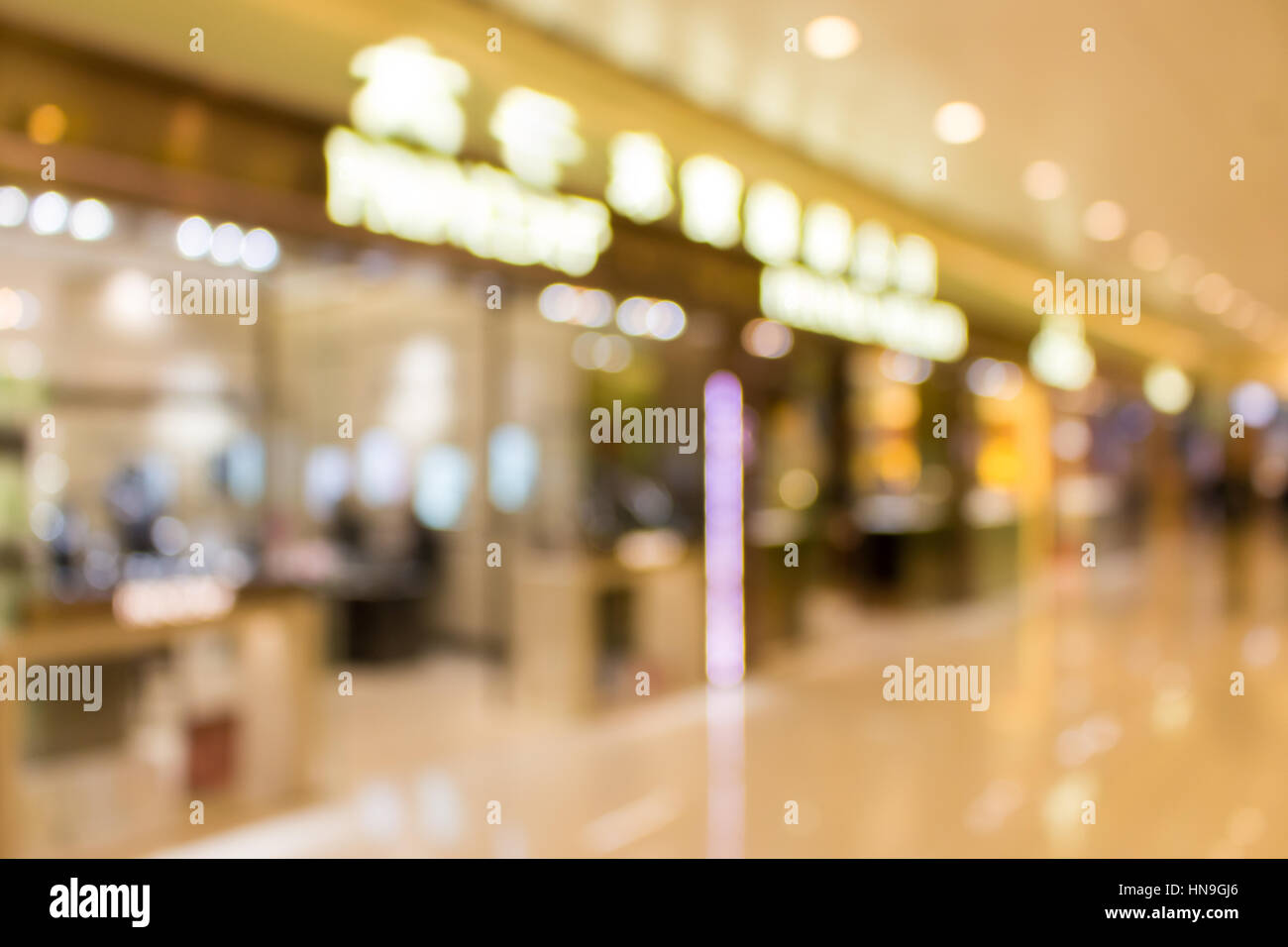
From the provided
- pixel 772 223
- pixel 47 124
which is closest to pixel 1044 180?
pixel 772 223

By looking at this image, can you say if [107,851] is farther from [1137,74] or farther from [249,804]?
[1137,74]

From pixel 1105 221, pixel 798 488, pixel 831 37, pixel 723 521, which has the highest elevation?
pixel 1105 221

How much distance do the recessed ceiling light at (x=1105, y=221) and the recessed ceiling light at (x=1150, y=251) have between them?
23 centimetres

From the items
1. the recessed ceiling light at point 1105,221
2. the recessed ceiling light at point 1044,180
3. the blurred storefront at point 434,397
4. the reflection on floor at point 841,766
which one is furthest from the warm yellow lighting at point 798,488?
the recessed ceiling light at point 1044,180

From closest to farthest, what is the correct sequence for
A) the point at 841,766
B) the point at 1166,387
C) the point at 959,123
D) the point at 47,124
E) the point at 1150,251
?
the point at 47,124 → the point at 841,766 → the point at 959,123 → the point at 1150,251 → the point at 1166,387

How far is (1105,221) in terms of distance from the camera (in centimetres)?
671

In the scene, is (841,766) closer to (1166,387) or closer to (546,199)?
(546,199)

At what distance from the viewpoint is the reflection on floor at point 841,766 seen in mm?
3545

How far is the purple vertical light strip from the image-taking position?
6.14 meters

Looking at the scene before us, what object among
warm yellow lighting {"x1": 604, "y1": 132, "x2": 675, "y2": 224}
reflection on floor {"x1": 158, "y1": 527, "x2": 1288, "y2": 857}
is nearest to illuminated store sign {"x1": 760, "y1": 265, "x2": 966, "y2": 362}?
warm yellow lighting {"x1": 604, "y1": 132, "x2": 675, "y2": 224}

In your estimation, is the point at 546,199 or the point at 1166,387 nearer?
the point at 546,199

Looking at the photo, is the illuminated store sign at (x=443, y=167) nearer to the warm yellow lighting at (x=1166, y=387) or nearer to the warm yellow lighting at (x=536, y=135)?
the warm yellow lighting at (x=536, y=135)

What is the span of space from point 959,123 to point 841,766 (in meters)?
3.32

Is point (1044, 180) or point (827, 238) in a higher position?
point (1044, 180)
